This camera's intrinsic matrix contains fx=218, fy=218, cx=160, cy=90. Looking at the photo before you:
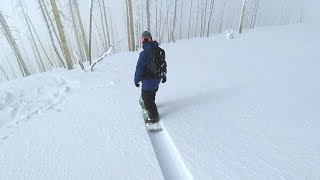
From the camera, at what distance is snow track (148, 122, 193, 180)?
3.43 metres

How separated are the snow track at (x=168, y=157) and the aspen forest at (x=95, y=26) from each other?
6.39 m

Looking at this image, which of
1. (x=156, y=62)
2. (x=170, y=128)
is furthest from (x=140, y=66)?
(x=170, y=128)

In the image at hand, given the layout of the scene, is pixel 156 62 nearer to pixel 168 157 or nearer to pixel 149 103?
pixel 149 103

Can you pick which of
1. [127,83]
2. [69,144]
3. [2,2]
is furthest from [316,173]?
[2,2]

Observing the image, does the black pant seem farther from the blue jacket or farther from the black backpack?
Answer: the black backpack

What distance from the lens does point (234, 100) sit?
5.98 m

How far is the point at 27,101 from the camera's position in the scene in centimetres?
647

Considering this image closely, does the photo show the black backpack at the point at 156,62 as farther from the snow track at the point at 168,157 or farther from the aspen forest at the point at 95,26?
the aspen forest at the point at 95,26

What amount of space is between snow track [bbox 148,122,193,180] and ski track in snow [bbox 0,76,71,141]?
121 inches

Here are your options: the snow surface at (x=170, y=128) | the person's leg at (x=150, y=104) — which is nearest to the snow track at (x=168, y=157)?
the snow surface at (x=170, y=128)

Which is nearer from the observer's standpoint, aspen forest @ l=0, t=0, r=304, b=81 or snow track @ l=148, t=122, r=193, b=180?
snow track @ l=148, t=122, r=193, b=180

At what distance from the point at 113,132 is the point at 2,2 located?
118m

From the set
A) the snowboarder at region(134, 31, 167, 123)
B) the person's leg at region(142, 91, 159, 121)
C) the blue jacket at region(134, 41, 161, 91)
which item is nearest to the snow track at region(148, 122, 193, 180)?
the person's leg at region(142, 91, 159, 121)

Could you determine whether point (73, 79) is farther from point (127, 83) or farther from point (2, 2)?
point (2, 2)
